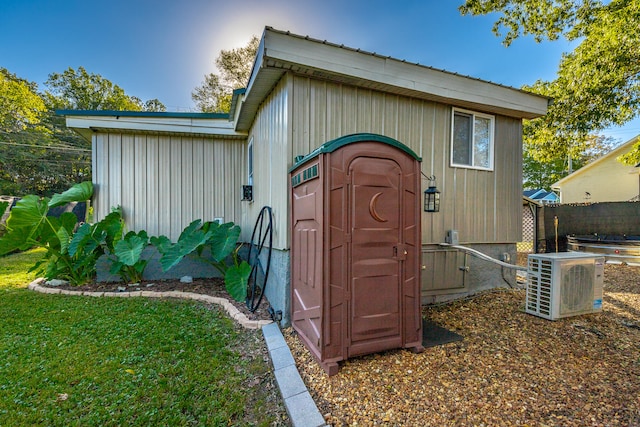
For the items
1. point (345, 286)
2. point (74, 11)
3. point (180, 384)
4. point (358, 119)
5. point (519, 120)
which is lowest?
point (180, 384)

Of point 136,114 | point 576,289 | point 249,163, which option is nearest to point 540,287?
point 576,289

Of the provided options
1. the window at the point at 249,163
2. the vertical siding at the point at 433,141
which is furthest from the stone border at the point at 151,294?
the window at the point at 249,163

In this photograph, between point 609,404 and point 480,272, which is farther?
point 480,272

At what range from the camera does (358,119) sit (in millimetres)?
3609

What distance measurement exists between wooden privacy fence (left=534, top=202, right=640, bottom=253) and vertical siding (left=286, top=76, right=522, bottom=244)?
4.72m

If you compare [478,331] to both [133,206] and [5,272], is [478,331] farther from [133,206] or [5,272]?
[5,272]

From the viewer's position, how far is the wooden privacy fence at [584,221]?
287 inches

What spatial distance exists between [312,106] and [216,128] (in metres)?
2.89

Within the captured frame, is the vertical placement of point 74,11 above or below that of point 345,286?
above

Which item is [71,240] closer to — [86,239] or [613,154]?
[86,239]

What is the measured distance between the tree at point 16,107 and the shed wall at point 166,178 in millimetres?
16812

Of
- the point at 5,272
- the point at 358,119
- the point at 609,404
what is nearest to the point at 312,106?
the point at 358,119

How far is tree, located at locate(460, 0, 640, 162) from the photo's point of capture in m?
5.52

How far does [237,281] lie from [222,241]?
2.62ft
